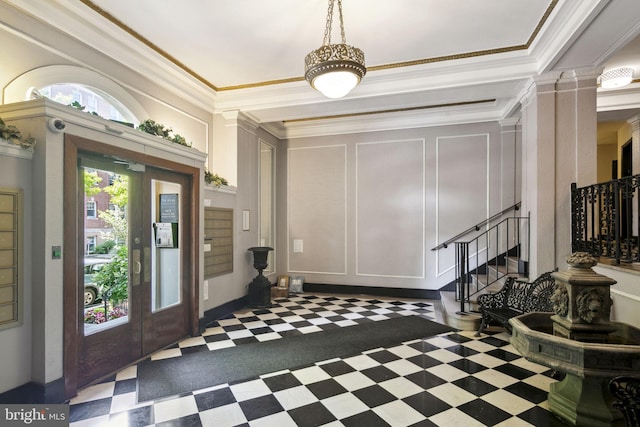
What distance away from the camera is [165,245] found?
13.2ft

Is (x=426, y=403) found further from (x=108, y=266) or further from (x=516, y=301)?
(x=108, y=266)

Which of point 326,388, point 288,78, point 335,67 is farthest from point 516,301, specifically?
point 288,78

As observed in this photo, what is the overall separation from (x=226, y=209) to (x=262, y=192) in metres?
1.63

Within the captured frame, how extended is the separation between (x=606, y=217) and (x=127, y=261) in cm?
536

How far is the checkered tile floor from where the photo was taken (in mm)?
2564

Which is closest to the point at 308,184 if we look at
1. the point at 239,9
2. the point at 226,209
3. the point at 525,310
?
the point at 226,209

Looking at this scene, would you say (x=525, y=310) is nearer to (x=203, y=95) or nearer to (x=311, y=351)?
(x=311, y=351)

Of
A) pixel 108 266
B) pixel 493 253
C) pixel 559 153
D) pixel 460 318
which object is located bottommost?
pixel 460 318

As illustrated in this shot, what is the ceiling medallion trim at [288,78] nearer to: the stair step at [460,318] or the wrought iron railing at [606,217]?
the wrought iron railing at [606,217]

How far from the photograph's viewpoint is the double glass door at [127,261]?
312 cm

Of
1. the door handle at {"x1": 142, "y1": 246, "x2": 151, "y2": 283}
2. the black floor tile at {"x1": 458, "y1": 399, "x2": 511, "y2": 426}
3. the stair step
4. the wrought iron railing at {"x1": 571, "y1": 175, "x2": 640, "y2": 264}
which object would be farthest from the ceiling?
the black floor tile at {"x1": 458, "y1": 399, "x2": 511, "y2": 426}

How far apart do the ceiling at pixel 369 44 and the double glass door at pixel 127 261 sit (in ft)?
5.64

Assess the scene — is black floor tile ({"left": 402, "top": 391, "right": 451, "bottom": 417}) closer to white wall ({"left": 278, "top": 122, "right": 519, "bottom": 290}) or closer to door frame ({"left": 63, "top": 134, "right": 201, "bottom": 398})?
door frame ({"left": 63, "top": 134, "right": 201, "bottom": 398})

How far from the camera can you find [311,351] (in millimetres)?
3949
